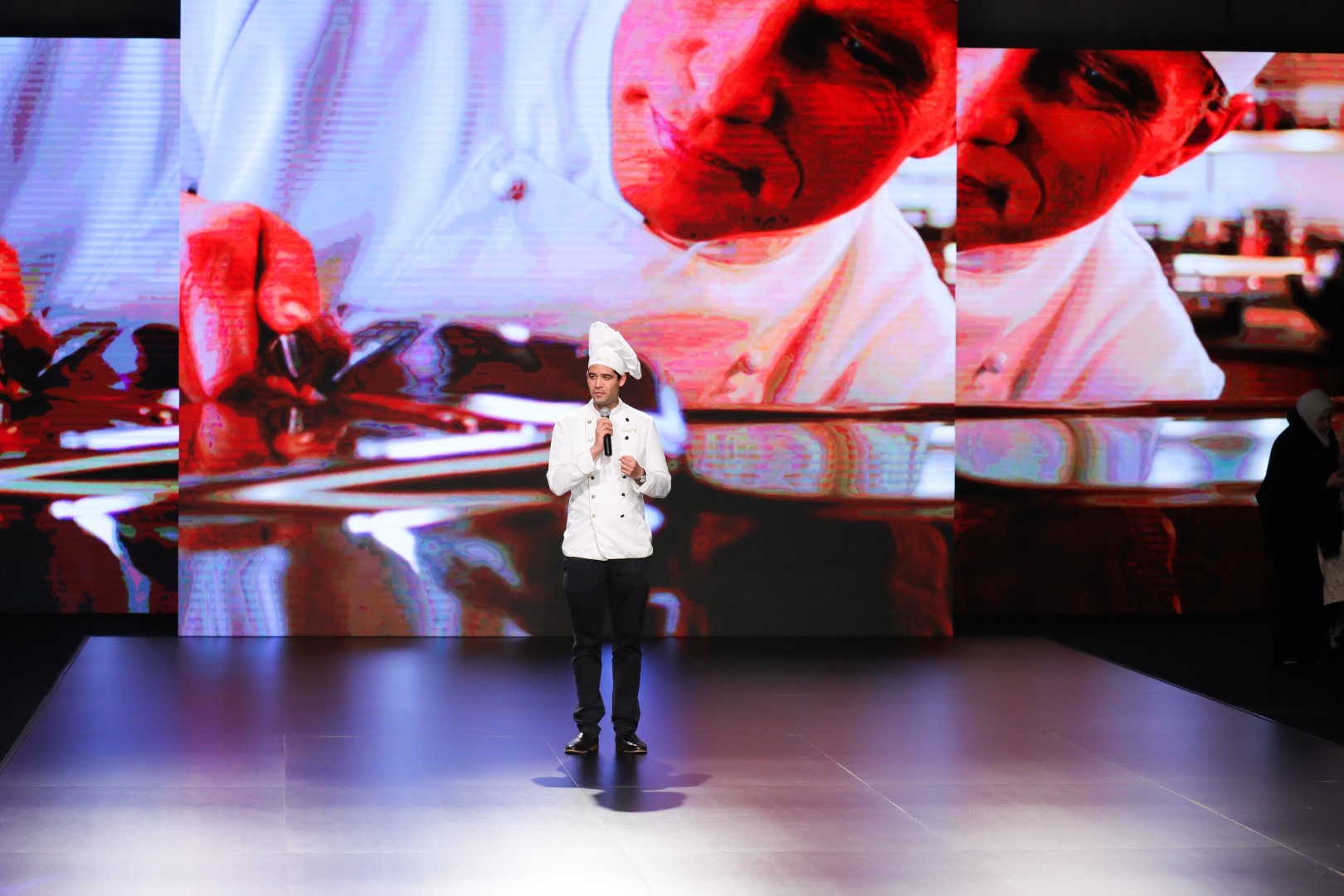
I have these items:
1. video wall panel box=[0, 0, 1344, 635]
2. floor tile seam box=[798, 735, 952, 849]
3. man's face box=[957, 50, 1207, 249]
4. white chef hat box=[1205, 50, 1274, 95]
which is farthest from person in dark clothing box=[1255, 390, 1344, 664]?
floor tile seam box=[798, 735, 952, 849]

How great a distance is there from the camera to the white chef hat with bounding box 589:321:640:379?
5.94 meters

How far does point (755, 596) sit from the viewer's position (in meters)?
9.07

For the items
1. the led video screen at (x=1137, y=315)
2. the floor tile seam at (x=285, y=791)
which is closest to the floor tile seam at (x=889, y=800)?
the floor tile seam at (x=285, y=791)

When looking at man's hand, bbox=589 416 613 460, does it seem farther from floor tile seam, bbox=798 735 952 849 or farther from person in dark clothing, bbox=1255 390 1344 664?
person in dark clothing, bbox=1255 390 1344 664

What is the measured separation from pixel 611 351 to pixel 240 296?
141 inches

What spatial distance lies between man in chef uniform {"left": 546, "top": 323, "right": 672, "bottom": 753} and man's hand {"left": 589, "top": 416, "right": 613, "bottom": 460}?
2.6 inches

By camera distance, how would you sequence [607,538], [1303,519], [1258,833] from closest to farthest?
[1258,833] → [607,538] → [1303,519]

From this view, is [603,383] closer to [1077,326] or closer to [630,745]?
[630,745]

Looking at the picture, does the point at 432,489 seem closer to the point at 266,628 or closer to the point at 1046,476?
the point at 266,628

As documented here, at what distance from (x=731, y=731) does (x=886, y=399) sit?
10.2 feet

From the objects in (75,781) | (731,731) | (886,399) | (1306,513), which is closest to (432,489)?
(886,399)

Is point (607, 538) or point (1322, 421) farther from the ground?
point (1322, 421)

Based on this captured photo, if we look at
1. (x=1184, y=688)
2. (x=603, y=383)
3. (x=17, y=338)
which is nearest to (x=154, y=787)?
(x=603, y=383)

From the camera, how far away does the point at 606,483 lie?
593cm
